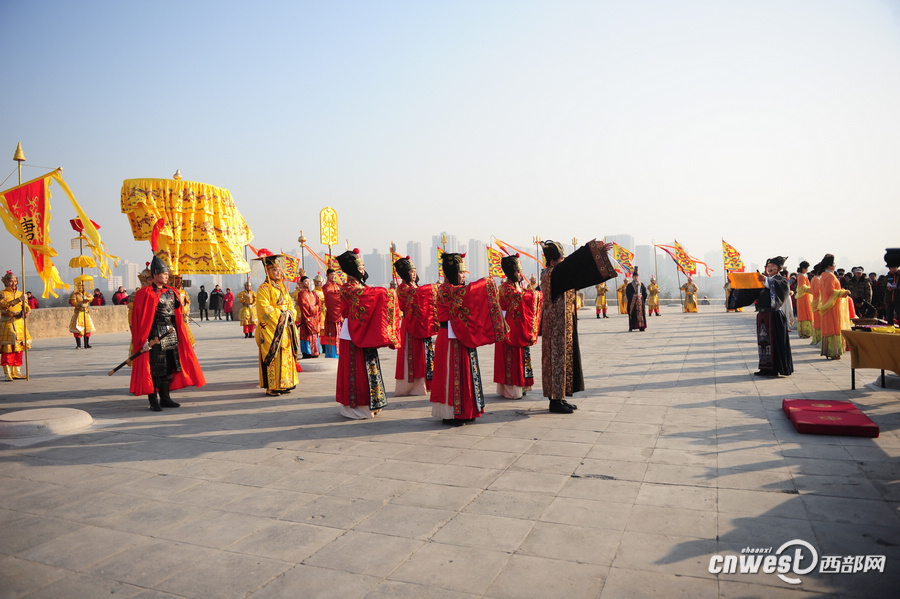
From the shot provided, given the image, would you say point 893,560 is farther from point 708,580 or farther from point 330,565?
point 330,565

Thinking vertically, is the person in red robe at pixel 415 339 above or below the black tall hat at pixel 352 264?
below

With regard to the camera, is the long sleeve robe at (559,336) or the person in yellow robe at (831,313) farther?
the person in yellow robe at (831,313)

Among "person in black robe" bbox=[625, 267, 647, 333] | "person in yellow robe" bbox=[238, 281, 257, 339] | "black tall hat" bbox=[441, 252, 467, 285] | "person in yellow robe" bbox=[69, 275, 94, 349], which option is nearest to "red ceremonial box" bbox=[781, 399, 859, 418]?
"black tall hat" bbox=[441, 252, 467, 285]

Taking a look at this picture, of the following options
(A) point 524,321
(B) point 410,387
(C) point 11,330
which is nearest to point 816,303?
→ (A) point 524,321

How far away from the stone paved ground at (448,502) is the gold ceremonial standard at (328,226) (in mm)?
3900

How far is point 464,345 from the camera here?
579cm

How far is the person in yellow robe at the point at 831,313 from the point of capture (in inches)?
375

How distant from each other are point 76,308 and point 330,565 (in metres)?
16.2

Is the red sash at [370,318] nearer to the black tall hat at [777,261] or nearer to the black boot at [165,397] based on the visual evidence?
the black boot at [165,397]

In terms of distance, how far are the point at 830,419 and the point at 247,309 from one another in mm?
16068

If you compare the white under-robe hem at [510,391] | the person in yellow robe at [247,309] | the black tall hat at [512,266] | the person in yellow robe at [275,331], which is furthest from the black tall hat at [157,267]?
the person in yellow robe at [247,309]

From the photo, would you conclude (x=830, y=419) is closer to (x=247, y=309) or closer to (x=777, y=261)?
(x=777, y=261)

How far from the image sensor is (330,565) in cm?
288

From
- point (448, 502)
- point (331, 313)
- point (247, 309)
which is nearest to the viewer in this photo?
point (448, 502)
